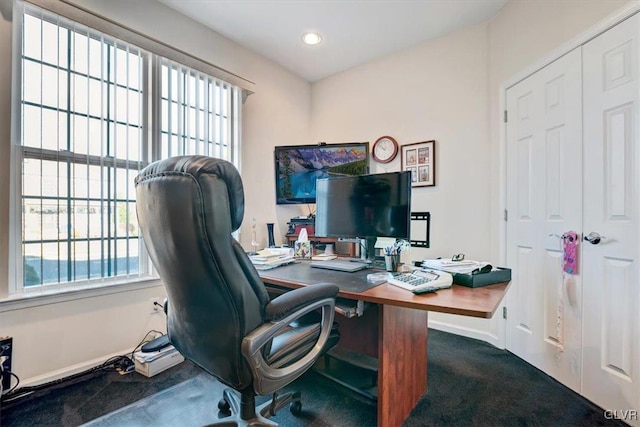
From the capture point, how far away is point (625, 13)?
5.01ft

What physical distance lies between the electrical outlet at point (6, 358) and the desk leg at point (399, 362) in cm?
204

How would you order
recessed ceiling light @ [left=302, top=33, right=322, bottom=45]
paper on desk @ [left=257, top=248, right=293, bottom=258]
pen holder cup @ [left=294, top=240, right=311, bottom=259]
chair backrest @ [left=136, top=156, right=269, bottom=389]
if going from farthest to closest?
recessed ceiling light @ [left=302, top=33, right=322, bottom=45] → pen holder cup @ [left=294, top=240, right=311, bottom=259] → paper on desk @ [left=257, top=248, right=293, bottom=258] → chair backrest @ [left=136, top=156, right=269, bottom=389]

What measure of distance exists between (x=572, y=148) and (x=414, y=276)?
1428mm

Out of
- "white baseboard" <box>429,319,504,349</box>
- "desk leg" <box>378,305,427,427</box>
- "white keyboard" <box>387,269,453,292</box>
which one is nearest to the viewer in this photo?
"white keyboard" <box>387,269,453,292</box>

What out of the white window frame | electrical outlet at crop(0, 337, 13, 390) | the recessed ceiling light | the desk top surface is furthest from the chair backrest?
the recessed ceiling light

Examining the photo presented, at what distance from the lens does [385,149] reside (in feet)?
10.4

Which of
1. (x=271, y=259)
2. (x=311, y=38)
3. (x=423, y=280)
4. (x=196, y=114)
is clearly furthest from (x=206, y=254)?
(x=311, y=38)

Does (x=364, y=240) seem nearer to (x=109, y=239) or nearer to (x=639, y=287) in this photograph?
(x=639, y=287)

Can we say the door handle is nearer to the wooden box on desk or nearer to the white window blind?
the wooden box on desk

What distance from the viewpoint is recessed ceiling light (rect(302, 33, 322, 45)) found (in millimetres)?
2789

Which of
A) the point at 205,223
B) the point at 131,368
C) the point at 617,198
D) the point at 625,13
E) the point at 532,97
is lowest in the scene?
the point at 131,368

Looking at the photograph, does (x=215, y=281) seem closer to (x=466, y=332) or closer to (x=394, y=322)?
(x=394, y=322)

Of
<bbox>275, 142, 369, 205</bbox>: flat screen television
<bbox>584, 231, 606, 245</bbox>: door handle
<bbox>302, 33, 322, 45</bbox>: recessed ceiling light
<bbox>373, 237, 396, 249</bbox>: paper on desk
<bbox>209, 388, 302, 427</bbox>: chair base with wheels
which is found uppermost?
<bbox>302, 33, 322, 45</bbox>: recessed ceiling light

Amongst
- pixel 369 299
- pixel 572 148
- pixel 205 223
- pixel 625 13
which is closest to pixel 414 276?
pixel 369 299
